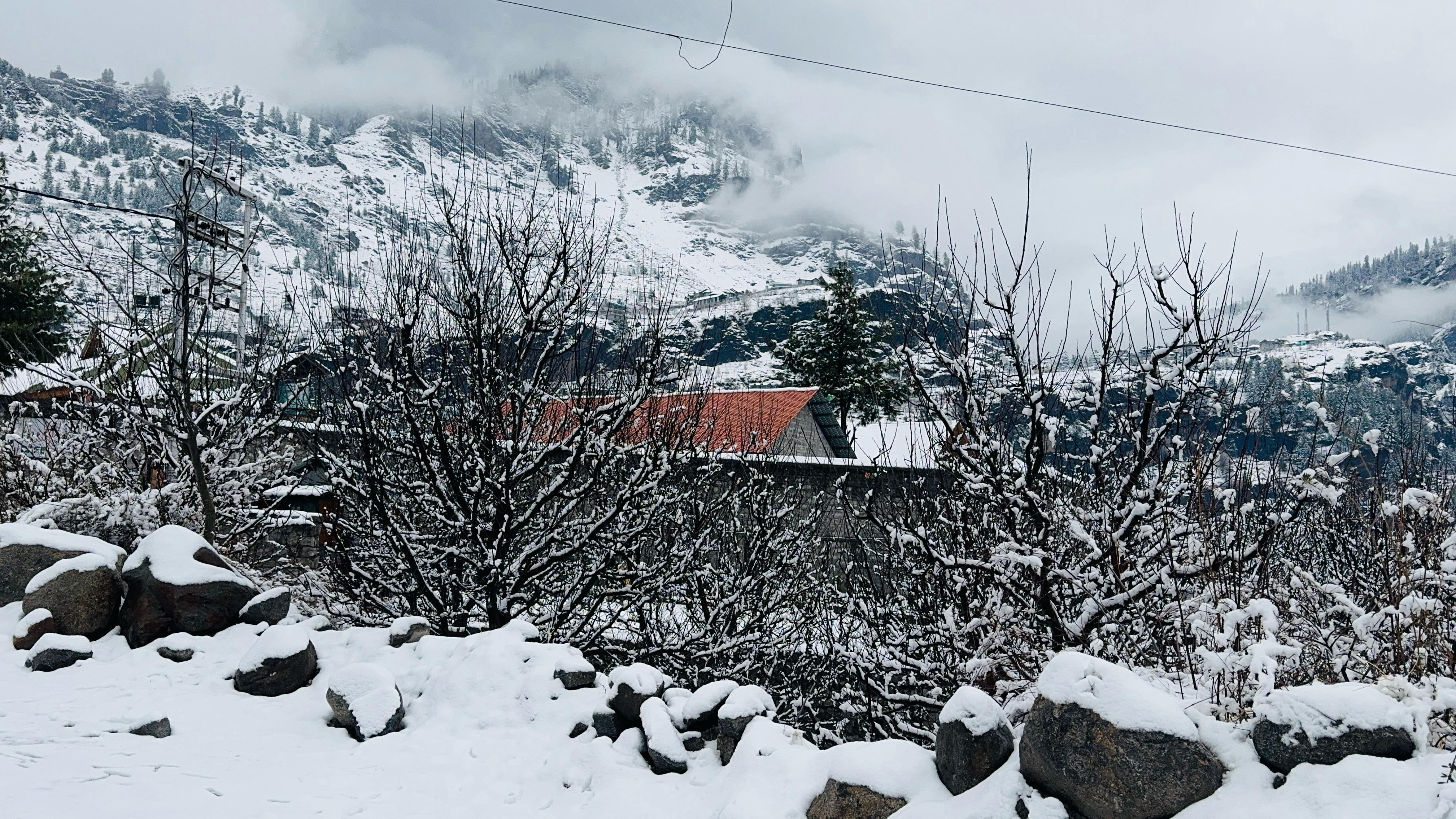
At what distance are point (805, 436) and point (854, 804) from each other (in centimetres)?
1710

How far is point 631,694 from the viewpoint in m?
4.50

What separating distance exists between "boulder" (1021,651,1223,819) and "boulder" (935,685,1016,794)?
0.21m

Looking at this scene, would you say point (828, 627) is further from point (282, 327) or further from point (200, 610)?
point (282, 327)

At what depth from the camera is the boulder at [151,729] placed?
419 cm

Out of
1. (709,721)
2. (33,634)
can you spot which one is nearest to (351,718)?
(709,721)

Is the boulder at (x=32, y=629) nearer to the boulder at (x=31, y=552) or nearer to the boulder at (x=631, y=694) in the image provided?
the boulder at (x=31, y=552)

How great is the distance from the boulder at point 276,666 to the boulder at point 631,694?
7.16 ft

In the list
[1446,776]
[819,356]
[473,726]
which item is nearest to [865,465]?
[473,726]

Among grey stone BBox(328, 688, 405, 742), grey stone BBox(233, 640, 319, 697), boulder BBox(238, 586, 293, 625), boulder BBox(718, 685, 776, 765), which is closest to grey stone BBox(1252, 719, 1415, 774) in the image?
boulder BBox(718, 685, 776, 765)

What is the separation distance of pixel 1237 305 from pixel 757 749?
4.73 m

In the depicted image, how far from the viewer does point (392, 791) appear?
154 inches

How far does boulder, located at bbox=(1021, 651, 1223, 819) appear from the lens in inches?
107

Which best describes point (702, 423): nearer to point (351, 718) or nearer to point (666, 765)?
point (351, 718)

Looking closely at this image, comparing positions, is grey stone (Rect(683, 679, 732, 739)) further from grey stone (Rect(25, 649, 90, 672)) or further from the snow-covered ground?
grey stone (Rect(25, 649, 90, 672))
